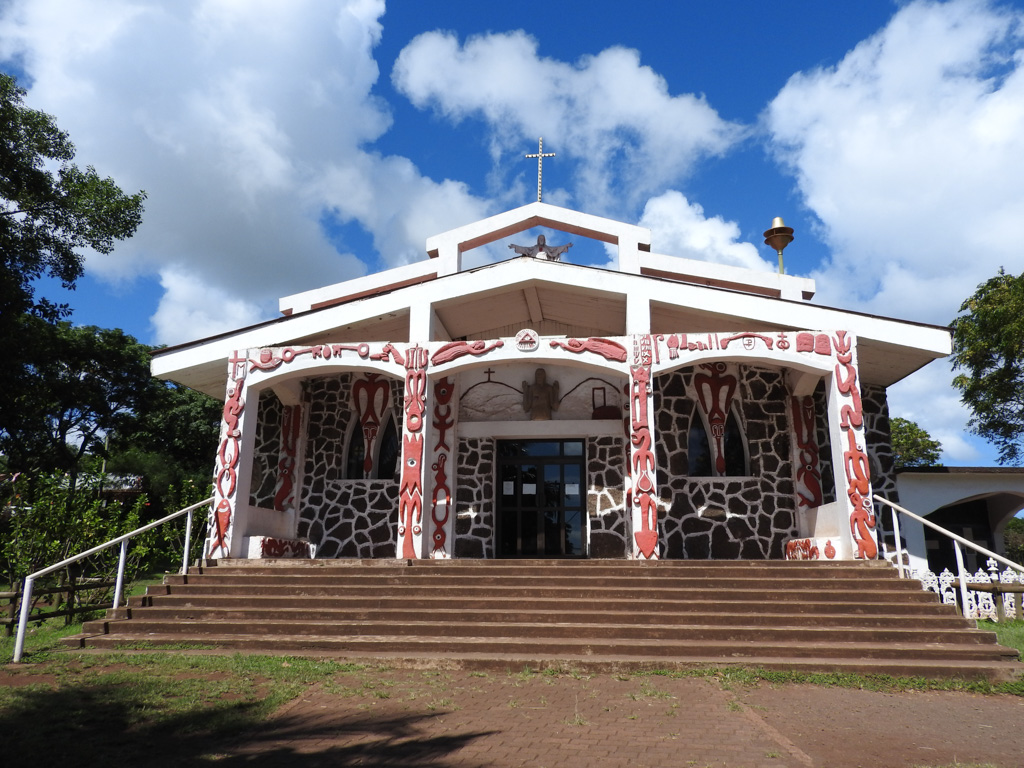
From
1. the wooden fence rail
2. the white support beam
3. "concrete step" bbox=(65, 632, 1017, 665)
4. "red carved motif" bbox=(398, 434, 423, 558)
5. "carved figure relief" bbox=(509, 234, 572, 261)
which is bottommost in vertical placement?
"concrete step" bbox=(65, 632, 1017, 665)

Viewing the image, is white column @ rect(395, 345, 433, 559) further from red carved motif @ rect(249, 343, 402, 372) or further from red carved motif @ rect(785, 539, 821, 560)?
red carved motif @ rect(785, 539, 821, 560)

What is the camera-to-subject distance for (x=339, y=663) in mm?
7012

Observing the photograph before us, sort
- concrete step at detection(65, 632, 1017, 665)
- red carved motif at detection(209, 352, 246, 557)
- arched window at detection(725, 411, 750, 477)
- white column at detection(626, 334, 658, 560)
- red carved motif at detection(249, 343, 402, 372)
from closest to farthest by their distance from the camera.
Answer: concrete step at detection(65, 632, 1017, 665) → white column at detection(626, 334, 658, 560) → red carved motif at detection(209, 352, 246, 557) → red carved motif at detection(249, 343, 402, 372) → arched window at detection(725, 411, 750, 477)

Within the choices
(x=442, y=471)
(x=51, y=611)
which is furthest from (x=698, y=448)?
(x=51, y=611)

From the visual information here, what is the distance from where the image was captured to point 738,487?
40.4 feet

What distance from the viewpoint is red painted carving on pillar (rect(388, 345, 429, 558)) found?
10156 mm

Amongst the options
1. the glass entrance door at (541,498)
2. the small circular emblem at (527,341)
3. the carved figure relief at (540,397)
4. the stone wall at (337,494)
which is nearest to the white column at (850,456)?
the small circular emblem at (527,341)

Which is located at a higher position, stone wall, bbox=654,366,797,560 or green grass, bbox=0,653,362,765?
stone wall, bbox=654,366,797,560

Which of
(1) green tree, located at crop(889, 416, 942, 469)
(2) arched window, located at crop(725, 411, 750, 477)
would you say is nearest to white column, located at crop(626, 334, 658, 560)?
(2) arched window, located at crop(725, 411, 750, 477)

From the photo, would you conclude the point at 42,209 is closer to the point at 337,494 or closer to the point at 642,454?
the point at 337,494

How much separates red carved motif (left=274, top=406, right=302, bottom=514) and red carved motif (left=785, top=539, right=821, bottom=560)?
8541mm

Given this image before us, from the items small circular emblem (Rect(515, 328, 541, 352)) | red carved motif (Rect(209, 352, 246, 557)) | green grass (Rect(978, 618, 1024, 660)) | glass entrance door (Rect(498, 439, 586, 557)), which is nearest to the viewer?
green grass (Rect(978, 618, 1024, 660))

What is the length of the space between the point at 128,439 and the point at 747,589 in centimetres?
2330

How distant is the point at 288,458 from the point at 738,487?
316 inches
